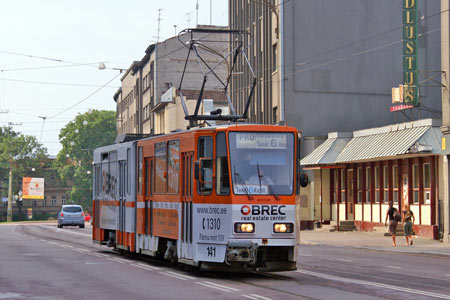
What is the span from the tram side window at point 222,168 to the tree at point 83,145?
102905mm

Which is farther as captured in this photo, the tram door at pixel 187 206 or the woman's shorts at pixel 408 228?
the woman's shorts at pixel 408 228

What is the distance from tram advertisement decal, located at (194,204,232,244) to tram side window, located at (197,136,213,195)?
13.3 inches

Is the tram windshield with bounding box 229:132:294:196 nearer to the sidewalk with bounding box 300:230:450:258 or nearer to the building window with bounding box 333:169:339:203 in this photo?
the sidewalk with bounding box 300:230:450:258

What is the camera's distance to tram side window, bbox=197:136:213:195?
17094 mm

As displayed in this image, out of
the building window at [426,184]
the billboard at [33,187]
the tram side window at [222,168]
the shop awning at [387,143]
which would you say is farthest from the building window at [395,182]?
the billboard at [33,187]

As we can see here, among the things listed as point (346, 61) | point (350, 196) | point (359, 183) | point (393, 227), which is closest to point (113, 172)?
point (393, 227)

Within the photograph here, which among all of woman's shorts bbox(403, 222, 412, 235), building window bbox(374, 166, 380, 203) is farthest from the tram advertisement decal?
building window bbox(374, 166, 380, 203)

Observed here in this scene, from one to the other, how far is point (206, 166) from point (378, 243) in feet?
62.1

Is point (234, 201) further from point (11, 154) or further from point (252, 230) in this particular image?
point (11, 154)

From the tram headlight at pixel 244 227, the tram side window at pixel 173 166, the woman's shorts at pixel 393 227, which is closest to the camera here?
the tram headlight at pixel 244 227

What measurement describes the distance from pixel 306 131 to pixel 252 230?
34.6 m

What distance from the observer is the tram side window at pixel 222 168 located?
1688 centimetres

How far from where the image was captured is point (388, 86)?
52.7 m

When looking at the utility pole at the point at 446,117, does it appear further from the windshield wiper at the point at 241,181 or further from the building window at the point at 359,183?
the windshield wiper at the point at 241,181
